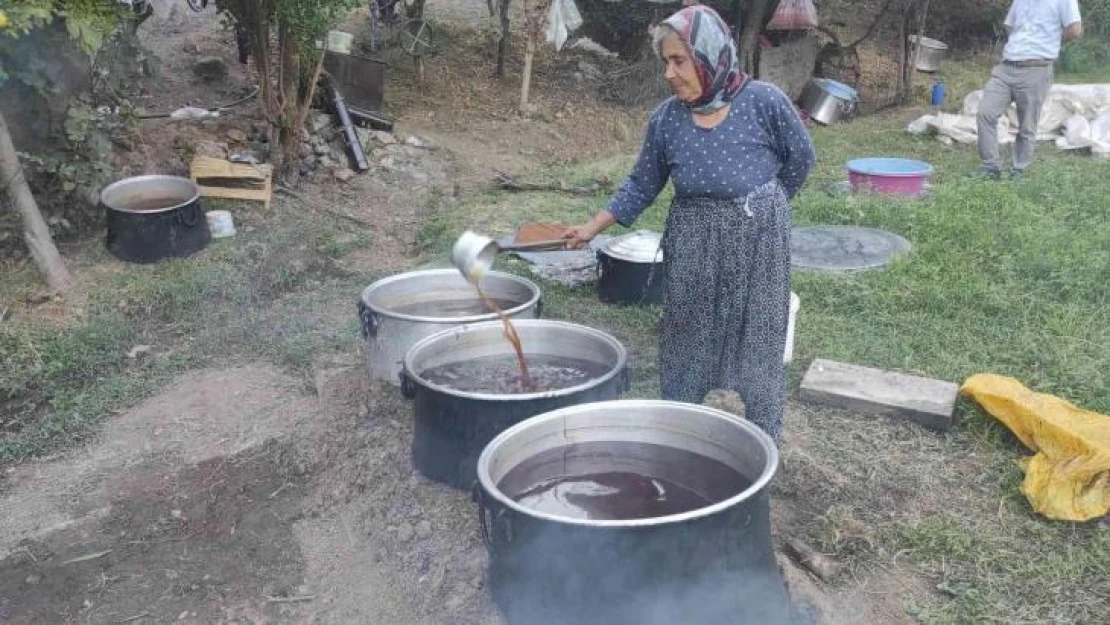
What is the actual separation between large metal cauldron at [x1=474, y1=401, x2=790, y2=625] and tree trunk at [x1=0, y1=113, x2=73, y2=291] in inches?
172

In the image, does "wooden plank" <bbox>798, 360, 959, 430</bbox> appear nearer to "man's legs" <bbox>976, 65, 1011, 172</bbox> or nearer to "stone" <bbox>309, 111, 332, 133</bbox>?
"man's legs" <bbox>976, 65, 1011, 172</bbox>

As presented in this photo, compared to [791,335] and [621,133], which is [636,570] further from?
[621,133]

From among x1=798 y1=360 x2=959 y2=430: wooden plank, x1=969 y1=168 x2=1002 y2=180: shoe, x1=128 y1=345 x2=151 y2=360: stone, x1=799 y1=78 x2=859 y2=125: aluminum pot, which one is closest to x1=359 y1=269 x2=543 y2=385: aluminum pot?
x1=798 y1=360 x2=959 y2=430: wooden plank

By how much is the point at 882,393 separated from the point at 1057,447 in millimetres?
824

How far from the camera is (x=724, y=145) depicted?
312 centimetres

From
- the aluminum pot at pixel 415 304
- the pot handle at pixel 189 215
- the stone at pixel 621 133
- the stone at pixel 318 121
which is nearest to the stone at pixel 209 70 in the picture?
the stone at pixel 318 121

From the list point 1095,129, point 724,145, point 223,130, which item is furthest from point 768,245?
point 1095,129

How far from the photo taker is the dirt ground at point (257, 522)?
10.8 ft

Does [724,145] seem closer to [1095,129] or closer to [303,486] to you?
[303,486]

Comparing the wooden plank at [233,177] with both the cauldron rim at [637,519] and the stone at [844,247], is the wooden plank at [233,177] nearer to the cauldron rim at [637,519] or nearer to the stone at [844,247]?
the stone at [844,247]

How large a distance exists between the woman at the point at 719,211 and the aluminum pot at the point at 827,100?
8.39 metres

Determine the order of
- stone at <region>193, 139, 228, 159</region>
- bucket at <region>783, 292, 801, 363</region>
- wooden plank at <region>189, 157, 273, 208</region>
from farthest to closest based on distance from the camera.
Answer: stone at <region>193, 139, 228, 159</region>
wooden plank at <region>189, 157, 273, 208</region>
bucket at <region>783, 292, 801, 363</region>

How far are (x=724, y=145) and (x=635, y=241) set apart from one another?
260cm

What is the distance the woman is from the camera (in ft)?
9.93
